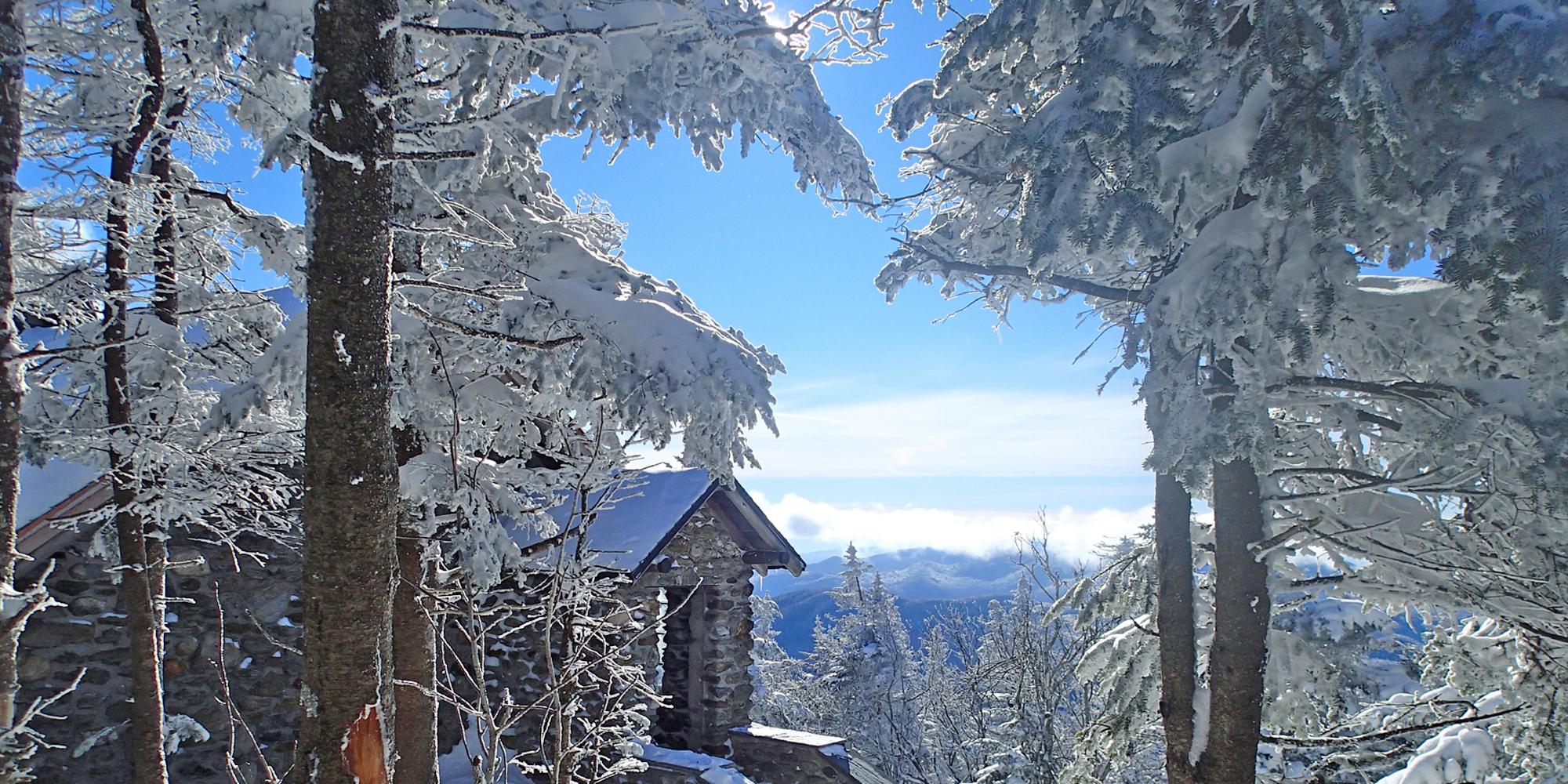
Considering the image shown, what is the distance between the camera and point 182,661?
7.77 meters

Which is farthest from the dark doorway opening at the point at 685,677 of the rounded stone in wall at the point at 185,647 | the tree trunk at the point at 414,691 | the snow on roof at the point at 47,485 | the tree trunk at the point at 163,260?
the snow on roof at the point at 47,485

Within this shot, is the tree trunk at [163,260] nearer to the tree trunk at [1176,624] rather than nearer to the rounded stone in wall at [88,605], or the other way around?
the rounded stone in wall at [88,605]

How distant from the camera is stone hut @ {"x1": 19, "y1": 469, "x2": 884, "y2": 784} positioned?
7.18 m

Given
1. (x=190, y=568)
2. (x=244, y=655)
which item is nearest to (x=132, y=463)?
(x=190, y=568)

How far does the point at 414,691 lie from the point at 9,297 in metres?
3.10

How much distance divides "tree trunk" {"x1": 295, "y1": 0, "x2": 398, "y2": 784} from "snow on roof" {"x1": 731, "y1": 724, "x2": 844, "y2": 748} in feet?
21.3

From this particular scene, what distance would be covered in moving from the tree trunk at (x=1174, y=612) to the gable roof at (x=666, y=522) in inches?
165

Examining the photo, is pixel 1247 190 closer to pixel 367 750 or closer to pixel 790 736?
pixel 367 750

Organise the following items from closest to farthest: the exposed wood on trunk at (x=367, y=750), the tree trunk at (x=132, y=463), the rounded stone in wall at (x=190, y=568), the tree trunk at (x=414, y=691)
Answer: the exposed wood on trunk at (x=367, y=750) < the tree trunk at (x=414, y=691) < the tree trunk at (x=132, y=463) < the rounded stone in wall at (x=190, y=568)

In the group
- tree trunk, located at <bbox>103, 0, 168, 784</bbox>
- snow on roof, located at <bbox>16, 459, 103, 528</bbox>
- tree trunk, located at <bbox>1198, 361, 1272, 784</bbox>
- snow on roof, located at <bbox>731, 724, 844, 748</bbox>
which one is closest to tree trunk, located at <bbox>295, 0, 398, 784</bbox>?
tree trunk, located at <bbox>103, 0, 168, 784</bbox>

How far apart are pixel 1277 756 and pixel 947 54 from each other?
9.88 m

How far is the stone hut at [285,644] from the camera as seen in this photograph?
7.18 meters

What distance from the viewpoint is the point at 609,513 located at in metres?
9.96

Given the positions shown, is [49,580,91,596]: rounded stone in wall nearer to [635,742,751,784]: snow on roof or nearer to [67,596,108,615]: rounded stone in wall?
[67,596,108,615]: rounded stone in wall
